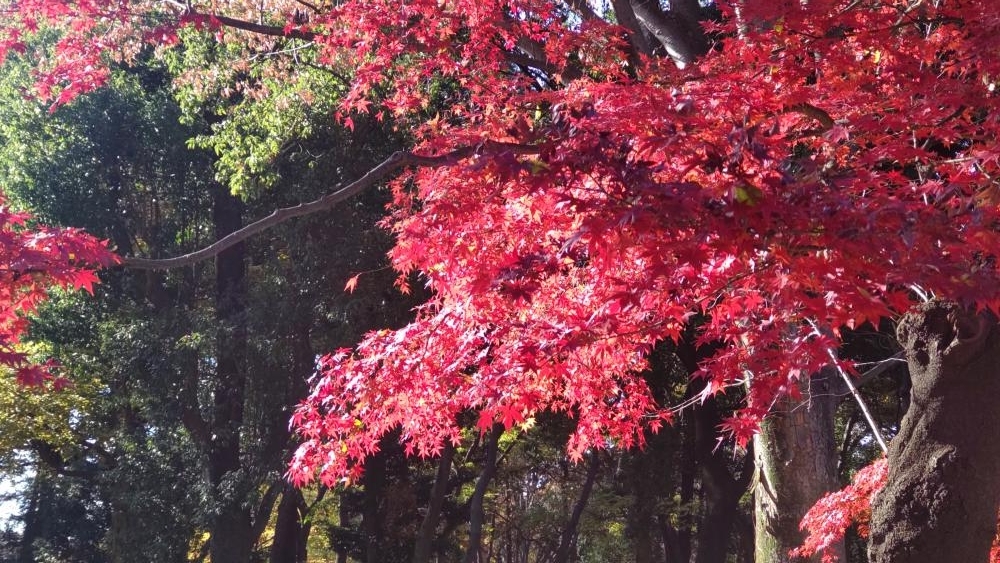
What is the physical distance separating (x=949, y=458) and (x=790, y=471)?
4.22ft

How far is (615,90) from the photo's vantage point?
404 centimetres

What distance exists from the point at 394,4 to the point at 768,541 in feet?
16.1

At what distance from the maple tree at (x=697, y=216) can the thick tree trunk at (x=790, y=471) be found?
0.72 meters

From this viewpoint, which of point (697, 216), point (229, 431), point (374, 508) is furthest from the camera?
point (374, 508)

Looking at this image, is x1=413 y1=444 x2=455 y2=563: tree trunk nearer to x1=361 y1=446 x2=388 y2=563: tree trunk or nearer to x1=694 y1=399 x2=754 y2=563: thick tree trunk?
x1=361 y1=446 x2=388 y2=563: tree trunk

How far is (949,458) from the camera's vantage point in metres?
3.70

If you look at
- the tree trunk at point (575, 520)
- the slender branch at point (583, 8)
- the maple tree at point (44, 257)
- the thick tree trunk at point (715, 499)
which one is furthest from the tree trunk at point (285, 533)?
the slender branch at point (583, 8)

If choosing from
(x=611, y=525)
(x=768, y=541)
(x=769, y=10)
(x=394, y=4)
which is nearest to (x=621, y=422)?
(x=768, y=541)

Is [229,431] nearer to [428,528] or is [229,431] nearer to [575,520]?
[428,528]

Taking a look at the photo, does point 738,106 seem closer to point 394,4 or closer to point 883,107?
point 883,107

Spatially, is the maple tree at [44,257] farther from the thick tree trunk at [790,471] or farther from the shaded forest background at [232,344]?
the shaded forest background at [232,344]

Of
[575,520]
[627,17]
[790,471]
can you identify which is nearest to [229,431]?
[575,520]

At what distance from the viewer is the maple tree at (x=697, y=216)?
2434 mm

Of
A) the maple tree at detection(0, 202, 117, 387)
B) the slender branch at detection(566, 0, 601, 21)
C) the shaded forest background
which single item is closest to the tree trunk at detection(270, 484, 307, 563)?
the shaded forest background
